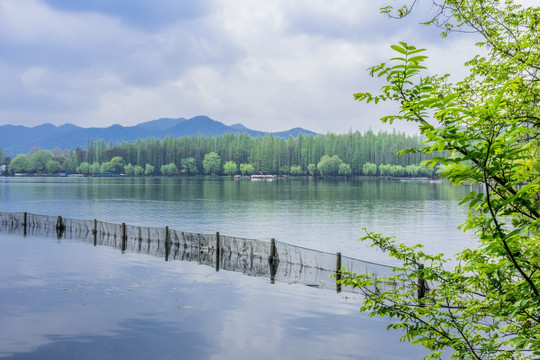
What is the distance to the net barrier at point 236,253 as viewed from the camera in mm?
23984

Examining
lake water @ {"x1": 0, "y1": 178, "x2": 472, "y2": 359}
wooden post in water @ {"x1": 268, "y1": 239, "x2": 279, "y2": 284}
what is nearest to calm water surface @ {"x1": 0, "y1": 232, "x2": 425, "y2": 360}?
lake water @ {"x1": 0, "y1": 178, "x2": 472, "y2": 359}

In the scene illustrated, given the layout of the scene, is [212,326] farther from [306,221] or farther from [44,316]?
[306,221]

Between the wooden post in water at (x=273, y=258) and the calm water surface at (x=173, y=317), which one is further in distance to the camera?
the wooden post in water at (x=273, y=258)

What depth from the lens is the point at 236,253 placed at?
28.7 m

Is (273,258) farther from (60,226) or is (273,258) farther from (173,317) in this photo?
(60,226)

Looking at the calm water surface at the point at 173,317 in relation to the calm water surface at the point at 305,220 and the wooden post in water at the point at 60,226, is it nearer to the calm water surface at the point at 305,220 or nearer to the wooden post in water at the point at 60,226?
the wooden post in water at the point at 60,226

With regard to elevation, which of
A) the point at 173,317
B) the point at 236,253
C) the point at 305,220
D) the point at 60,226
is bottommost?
the point at 305,220

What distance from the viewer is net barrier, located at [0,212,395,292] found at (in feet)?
78.7

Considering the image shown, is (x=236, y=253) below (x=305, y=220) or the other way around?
the other way around

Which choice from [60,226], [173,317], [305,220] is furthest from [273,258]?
[305,220]

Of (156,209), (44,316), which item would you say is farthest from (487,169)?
(156,209)

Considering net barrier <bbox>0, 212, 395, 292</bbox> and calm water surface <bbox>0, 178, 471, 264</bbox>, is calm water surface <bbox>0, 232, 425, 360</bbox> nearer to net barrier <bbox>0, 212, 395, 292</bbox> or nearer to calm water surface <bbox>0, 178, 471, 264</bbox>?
net barrier <bbox>0, 212, 395, 292</bbox>

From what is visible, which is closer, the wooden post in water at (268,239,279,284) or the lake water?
the lake water

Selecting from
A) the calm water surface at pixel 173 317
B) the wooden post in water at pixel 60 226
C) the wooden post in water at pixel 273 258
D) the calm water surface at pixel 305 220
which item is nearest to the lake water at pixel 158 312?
the calm water surface at pixel 173 317
